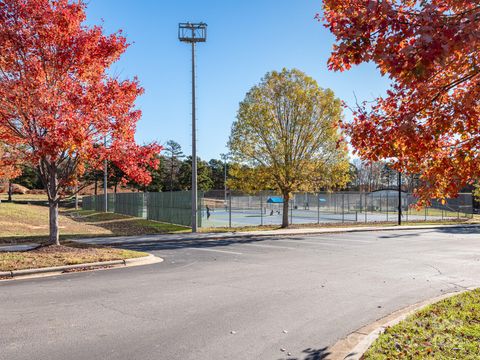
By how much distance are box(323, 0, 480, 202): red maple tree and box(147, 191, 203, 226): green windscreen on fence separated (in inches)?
846

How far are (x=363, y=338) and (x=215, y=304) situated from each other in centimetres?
288

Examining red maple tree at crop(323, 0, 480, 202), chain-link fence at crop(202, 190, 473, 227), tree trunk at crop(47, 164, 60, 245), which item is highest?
red maple tree at crop(323, 0, 480, 202)

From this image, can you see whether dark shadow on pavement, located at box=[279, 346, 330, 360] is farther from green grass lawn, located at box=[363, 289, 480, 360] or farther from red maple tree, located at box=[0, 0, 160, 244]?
red maple tree, located at box=[0, 0, 160, 244]

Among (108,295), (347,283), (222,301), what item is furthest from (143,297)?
(347,283)

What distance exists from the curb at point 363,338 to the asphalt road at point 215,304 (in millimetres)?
191

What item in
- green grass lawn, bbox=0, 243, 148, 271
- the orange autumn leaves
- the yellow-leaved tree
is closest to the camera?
green grass lawn, bbox=0, 243, 148, 271

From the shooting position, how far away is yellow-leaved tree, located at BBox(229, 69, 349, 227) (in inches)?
1071

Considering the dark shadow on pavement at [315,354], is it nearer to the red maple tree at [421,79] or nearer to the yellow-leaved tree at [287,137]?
the red maple tree at [421,79]

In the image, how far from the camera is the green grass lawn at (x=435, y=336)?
16.8 feet

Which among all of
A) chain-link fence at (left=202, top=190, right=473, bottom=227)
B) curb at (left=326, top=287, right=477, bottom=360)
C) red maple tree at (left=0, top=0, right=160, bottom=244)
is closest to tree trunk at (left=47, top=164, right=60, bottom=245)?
red maple tree at (left=0, top=0, right=160, bottom=244)

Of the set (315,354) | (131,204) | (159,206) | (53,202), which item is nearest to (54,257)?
(53,202)

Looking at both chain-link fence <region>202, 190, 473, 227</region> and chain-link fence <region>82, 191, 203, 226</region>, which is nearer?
chain-link fence <region>82, 191, 203, 226</region>

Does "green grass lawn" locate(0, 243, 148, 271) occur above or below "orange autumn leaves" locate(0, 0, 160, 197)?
below

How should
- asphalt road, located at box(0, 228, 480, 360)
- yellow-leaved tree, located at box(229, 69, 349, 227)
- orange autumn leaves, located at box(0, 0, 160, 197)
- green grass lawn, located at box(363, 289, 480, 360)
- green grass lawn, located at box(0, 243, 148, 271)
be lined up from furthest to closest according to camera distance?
yellow-leaved tree, located at box(229, 69, 349, 227), orange autumn leaves, located at box(0, 0, 160, 197), green grass lawn, located at box(0, 243, 148, 271), asphalt road, located at box(0, 228, 480, 360), green grass lawn, located at box(363, 289, 480, 360)
